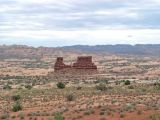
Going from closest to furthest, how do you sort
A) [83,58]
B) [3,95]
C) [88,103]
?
[88,103]
[3,95]
[83,58]

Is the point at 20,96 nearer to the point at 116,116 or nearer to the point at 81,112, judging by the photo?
the point at 81,112

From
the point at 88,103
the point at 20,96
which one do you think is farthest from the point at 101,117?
the point at 20,96

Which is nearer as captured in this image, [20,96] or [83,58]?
[20,96]

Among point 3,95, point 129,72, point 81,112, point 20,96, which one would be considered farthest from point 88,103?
point 129,72

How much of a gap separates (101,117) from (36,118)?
16.2 ft

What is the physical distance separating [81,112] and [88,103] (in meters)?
7.03

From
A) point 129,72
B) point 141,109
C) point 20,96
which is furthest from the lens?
point 129,72

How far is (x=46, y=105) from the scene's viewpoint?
42.4 metres

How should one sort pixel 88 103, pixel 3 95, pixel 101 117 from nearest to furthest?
pixel 101 117 < pixel 88 103 < pixel 3 95

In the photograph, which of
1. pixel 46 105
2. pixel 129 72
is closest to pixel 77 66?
pixel 129 72

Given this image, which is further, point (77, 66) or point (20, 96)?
point (77, 66)

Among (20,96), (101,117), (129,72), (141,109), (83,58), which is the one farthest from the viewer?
(129,72)

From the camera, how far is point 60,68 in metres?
92.3

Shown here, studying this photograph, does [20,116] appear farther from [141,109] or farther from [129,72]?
[129,72]
